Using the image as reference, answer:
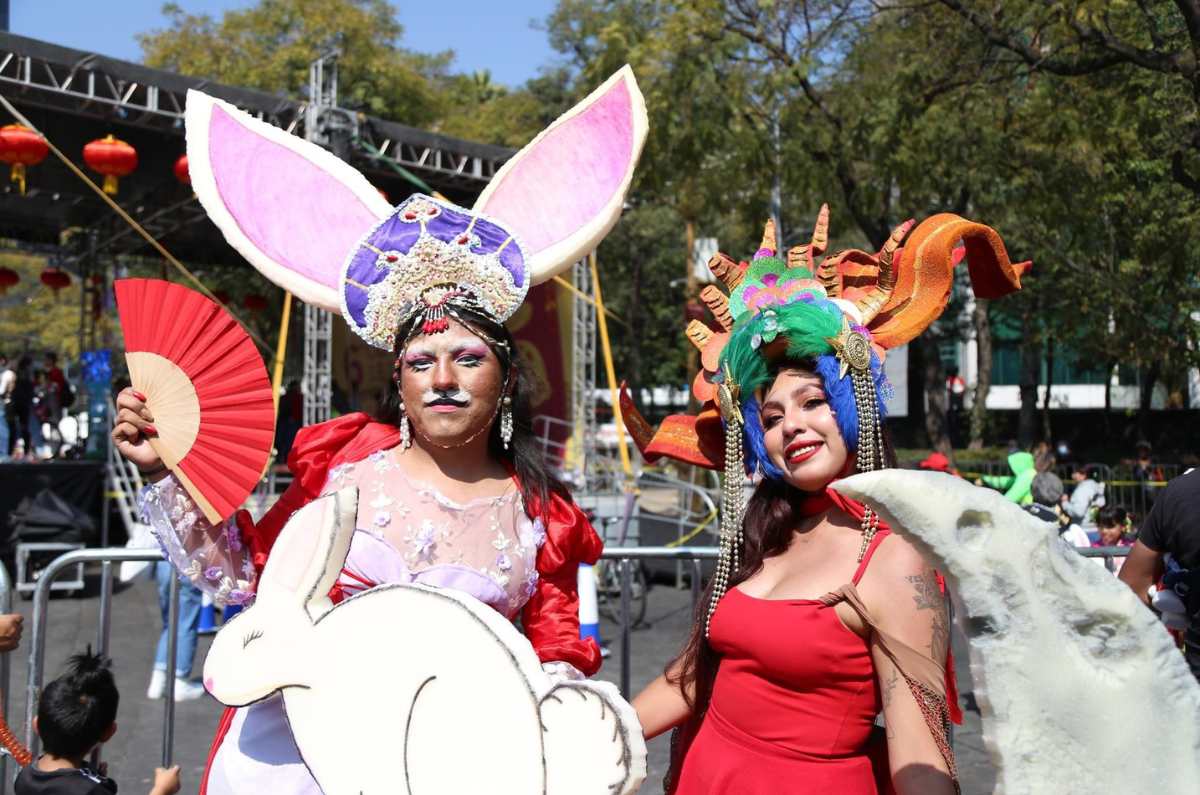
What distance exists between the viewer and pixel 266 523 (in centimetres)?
246

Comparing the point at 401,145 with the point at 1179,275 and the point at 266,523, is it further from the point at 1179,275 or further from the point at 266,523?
the point at 266,523

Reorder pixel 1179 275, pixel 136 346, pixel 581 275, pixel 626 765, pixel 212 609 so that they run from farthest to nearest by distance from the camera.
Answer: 1. pixel 581 275
2. pixel 1179 275
3. pixel 212 609
4. pixel 136 346
5. pixel 626 765

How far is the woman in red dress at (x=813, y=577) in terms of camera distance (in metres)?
1.85

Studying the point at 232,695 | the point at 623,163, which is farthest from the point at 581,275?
the point at 232,695

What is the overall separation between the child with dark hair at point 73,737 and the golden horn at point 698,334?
1.65 m

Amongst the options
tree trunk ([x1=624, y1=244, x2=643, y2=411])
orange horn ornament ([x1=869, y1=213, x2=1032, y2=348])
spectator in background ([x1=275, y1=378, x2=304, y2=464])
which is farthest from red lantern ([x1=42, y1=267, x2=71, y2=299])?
orange horn ornament ([x1=869, y1=213, x2=1032, y2=348])

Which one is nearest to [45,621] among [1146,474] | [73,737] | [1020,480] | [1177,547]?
A: [73,737]

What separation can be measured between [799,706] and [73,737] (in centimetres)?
185

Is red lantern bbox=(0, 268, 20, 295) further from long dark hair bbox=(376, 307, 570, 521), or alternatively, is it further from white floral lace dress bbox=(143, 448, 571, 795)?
white floral lace dress bbox=(143, 448, 571, 795)

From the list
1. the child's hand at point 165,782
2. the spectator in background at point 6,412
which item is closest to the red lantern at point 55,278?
the spectator in background at point 6,412

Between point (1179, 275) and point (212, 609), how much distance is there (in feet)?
29.2

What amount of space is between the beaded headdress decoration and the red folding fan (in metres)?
0.90

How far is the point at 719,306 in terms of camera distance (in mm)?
2311

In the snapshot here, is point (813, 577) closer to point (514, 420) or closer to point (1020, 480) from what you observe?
point (514, 420)
